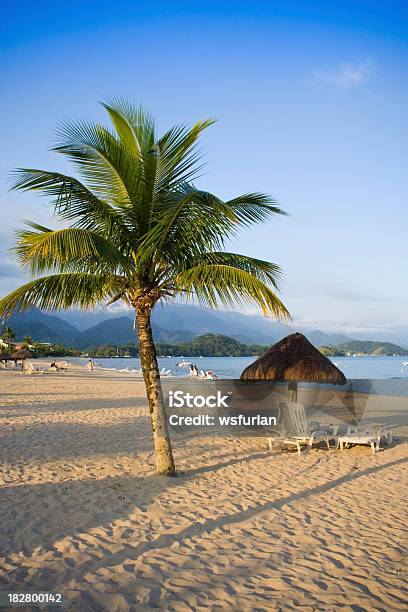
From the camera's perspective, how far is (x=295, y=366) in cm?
1068

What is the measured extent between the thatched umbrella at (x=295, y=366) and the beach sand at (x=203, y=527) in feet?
7.24

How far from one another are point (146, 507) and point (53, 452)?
125 inches

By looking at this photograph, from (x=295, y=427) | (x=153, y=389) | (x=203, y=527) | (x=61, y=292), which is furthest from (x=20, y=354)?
(x=203, y=527)

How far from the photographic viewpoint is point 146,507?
5.16 metres

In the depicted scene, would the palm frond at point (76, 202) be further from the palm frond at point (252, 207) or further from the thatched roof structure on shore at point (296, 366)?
the thatched roof structure on shore at point (296, 366)

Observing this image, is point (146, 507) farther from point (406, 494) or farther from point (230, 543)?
point (406, 494)

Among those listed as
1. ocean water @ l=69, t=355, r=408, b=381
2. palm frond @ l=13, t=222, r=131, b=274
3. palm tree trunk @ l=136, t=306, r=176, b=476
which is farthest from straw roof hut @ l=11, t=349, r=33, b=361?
palm tree trunk @ l=136, t=306, r=176, b=476

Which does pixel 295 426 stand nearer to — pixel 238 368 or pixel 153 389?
pixel 153 389

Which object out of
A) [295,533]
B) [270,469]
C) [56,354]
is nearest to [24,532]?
[295,533]

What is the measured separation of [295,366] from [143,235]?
5.82 metres

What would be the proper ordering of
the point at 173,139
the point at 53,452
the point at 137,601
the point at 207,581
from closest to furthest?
the point at 137,601
the point at 207,581
the point at 173,139
the point at 53,452

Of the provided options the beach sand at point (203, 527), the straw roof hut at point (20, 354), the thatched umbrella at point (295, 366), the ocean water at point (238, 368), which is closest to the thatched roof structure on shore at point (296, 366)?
the thatched umbrella at point (295, 366)

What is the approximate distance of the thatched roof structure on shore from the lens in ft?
34.6

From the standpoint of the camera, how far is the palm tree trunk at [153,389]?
6.28 meters
